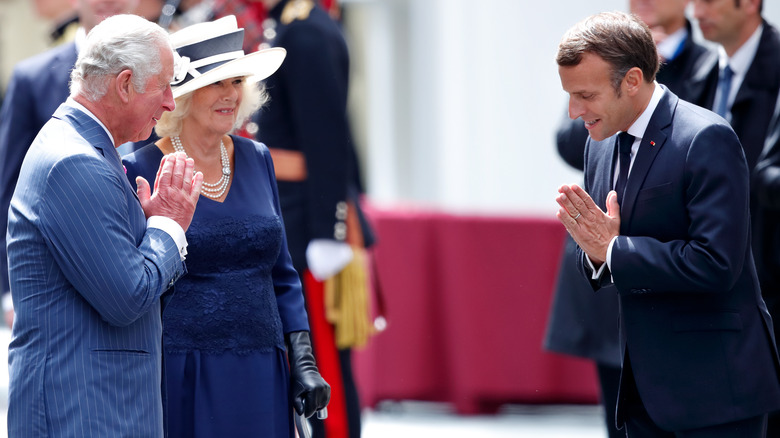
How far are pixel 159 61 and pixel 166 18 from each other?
8.55 feet

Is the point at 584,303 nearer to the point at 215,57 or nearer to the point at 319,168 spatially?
the point at 319,168

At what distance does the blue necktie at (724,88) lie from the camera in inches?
145

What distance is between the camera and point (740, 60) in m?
3.73

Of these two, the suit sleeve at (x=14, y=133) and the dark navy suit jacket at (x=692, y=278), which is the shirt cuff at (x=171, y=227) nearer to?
the dark navy suit jacket at (x=692, y=278)

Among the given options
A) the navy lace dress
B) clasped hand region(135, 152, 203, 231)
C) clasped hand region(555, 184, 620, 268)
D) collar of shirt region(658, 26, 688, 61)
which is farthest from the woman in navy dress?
collar of shirt region(658, 26, 688, 61)

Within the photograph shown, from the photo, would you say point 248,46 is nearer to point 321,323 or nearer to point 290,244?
point 290,244

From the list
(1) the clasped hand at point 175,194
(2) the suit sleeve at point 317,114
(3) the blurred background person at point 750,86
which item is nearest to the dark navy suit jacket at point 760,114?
(3) the blurred background person at point 750,86

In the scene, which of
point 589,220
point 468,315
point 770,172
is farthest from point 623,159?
point 468,315

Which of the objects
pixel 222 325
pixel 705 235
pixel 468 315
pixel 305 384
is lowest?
pixel 468 315

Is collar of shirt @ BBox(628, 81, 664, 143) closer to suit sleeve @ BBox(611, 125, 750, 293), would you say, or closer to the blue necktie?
suit sleeve @ BBox(611, 125, 750, 293)

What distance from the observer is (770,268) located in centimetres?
366

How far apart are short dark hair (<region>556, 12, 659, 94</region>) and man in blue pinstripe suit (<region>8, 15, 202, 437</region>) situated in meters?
0.98

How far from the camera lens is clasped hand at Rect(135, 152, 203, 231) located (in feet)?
8.59

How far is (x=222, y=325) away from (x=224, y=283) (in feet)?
0.37
